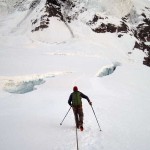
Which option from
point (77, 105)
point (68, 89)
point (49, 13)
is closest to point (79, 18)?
point (49, 13)

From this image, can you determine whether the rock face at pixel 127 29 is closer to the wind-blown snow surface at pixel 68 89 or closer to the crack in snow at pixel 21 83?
the wind-blown snow surface at pixel 68 89

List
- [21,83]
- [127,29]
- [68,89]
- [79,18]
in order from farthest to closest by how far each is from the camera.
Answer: [127,29] → [79,18] → [21,83] → [68,89]

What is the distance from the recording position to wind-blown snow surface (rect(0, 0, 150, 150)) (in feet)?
31.9

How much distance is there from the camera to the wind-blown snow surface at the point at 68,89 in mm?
9719

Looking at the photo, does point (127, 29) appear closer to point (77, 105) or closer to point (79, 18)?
point (79, 18)

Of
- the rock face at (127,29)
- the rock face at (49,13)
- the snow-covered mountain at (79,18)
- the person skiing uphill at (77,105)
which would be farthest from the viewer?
the rock face at (127,29)

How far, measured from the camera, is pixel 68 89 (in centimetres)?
2000

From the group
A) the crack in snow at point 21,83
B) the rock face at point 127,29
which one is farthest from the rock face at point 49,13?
the crack in snow at point 21,83

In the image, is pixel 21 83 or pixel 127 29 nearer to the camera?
pixel 21 83

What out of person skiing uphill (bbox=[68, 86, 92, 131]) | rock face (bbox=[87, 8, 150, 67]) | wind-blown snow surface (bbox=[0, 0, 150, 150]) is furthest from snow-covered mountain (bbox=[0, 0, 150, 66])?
person skiing uphill (bbox=[68, 86, 92, 131])

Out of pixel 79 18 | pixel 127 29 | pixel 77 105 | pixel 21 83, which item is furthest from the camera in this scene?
pixel 127 29

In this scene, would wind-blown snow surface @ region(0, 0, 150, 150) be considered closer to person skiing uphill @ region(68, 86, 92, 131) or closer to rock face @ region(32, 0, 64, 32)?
person skiing uphill @ region(68, 86, 92, 131)

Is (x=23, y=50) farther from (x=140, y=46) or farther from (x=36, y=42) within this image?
(x=140, y=46)

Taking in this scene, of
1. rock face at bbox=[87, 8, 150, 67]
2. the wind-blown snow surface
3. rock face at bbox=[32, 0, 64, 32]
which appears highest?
rock face at bbox=[32, 0, 64, 32]
